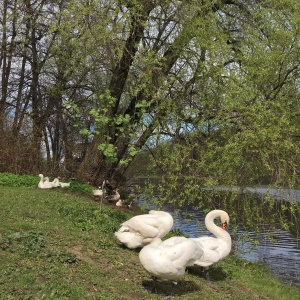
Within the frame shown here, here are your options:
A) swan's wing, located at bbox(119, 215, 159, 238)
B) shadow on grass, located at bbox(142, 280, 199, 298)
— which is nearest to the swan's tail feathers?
swan's wing, located at bbox(119, 215, 159, 238)

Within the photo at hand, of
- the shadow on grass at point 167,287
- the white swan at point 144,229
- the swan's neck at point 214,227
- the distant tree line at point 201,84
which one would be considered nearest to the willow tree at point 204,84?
the distant tree line at point 201,84

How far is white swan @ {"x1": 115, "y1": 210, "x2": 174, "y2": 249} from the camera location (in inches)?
358

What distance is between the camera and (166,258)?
22.8 ft

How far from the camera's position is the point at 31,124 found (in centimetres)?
2473

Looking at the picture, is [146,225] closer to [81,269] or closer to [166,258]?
[81,269]

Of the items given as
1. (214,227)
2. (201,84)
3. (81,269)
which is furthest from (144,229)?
(201,84)

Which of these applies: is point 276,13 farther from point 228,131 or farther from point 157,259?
point 157,259

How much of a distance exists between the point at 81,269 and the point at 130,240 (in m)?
1.96

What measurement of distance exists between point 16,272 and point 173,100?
28.9 ft

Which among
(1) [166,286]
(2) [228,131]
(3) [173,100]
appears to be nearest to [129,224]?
(1) [166,286]

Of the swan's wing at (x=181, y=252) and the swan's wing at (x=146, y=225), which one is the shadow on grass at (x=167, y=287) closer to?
the swan's wing at (x=181, y=252)

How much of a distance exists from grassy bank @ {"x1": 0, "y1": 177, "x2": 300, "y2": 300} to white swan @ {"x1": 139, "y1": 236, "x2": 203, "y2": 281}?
1.62 feet

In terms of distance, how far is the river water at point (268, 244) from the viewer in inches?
493

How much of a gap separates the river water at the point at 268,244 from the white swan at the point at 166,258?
5.09m
